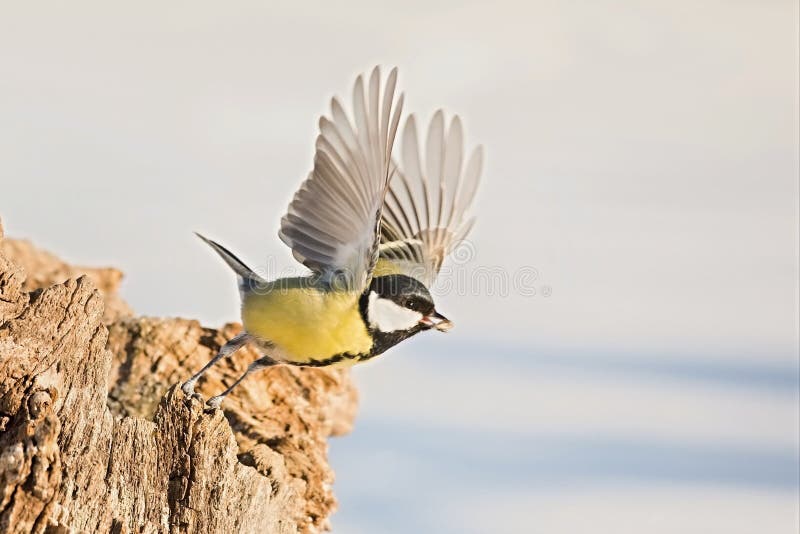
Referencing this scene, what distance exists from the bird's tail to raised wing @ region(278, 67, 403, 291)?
0.20 m

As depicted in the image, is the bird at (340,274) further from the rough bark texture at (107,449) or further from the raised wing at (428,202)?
the raised wing at (428,202)

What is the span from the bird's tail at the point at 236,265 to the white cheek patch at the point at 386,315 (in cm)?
48

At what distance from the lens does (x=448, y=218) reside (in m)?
5.39

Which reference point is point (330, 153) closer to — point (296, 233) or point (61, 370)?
point (296, 233)

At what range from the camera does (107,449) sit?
338 cm

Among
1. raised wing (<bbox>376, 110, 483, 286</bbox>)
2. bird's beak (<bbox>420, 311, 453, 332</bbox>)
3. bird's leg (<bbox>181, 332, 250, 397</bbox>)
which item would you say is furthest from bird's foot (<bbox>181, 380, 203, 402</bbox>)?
raised wing (<bbox>376, 110, 483, 286</bbox>)

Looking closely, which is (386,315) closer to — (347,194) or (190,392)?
(347,194)

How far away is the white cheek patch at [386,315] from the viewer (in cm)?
414

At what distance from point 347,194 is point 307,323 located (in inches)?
20.7

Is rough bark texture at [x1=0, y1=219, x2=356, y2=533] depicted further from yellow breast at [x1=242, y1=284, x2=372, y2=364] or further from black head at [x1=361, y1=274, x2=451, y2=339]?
black head at [x1=361, y1=274, x2=451, y2=339]

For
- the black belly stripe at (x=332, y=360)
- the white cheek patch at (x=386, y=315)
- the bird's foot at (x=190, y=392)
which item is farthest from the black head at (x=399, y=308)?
the bird's foot at (x=190, y=392)

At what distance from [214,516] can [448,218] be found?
2258 mm

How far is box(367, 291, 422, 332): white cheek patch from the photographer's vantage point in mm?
4141

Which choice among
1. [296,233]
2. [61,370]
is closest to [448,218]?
[296,233]
